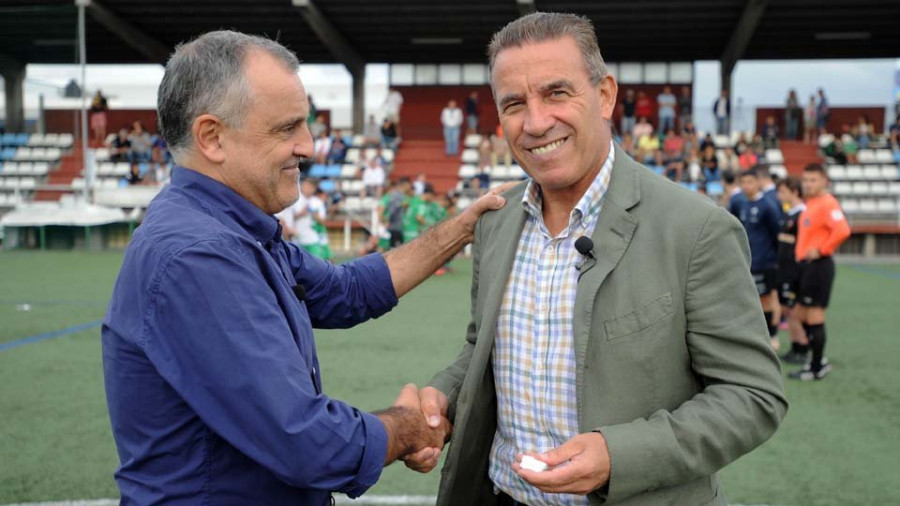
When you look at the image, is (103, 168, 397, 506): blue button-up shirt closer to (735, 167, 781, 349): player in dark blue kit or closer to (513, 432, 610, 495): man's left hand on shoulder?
(513, 432, 610, 495): man's left hand on shoulder

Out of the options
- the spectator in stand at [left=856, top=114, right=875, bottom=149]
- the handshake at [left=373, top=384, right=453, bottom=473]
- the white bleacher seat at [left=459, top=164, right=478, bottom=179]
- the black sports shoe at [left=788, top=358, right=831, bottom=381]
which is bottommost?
the black sports shoe at [left=788, top=358, right=831, bottom=381]

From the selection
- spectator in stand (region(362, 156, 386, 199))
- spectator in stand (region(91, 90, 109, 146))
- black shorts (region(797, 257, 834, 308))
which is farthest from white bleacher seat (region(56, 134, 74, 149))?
black shorts (region(797, 257, 834, 308))

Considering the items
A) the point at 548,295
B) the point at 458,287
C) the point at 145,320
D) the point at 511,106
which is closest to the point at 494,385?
the point at 548,295

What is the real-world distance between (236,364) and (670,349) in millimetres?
948

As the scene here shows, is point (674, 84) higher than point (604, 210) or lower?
higher

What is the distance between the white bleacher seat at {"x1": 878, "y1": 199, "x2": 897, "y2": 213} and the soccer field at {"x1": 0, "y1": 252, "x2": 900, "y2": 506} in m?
9.42

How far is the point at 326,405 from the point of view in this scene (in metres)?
1.77

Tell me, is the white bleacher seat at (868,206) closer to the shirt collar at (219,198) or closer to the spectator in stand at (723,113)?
the spectator in stand at (723,113)

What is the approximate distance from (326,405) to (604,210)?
2.64 feet

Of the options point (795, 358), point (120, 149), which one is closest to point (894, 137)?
point (795, 358)

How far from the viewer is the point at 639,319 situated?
1.83 m

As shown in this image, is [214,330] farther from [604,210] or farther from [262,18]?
[262,18]

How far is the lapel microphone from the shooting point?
1.91 m

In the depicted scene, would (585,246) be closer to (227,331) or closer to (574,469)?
(574,469)
